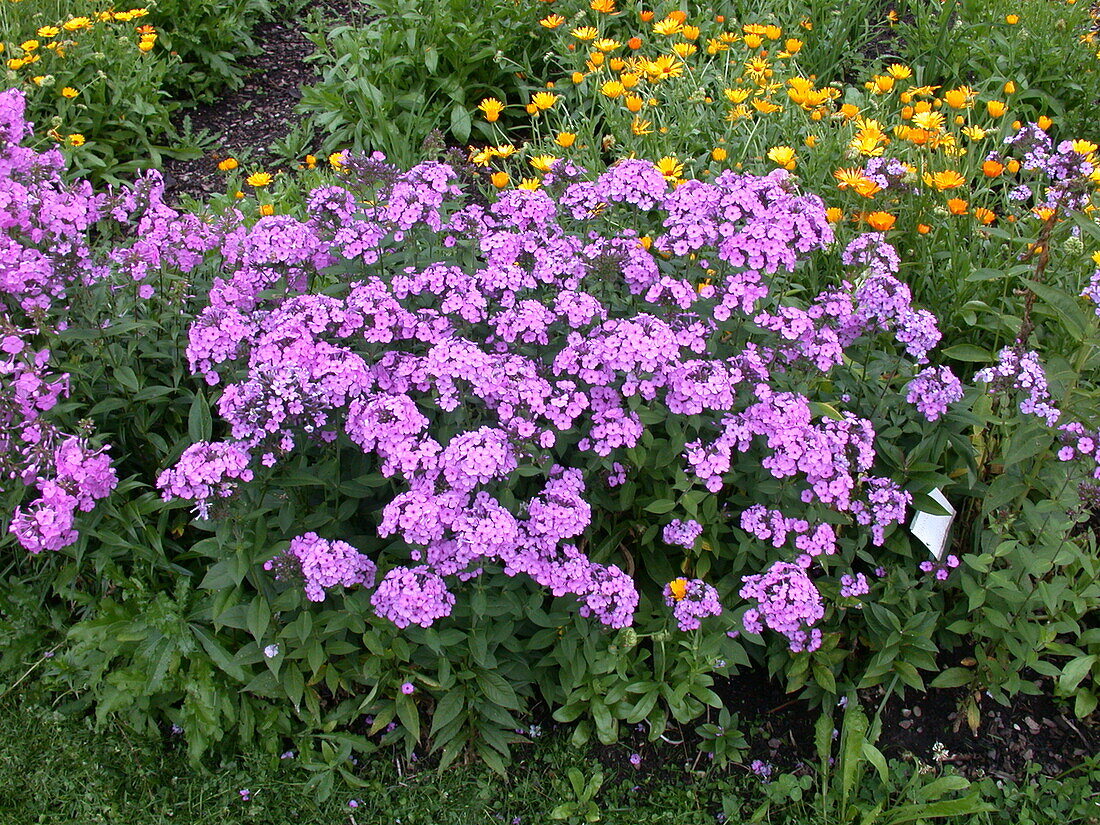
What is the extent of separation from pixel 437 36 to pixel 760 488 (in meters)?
3.38

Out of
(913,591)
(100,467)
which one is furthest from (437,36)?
(913,591)

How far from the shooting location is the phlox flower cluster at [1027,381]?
7.98 feet

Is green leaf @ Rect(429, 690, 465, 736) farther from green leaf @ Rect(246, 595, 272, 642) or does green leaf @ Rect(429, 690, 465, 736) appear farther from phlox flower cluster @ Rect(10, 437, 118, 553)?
phlox flower cluster @ Rect(10, 437, 118, 553)

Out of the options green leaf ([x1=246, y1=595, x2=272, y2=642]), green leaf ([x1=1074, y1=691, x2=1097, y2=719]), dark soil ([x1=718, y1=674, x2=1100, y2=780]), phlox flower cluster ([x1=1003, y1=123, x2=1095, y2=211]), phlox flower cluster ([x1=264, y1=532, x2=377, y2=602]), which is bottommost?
dark soil ([x1=718, y1=674, x2=1100, y2=780])

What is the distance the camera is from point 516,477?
2262 millimetres

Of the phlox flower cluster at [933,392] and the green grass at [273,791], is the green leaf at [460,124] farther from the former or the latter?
the green grass at [273,791]

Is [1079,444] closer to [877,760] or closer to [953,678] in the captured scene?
[953,678]

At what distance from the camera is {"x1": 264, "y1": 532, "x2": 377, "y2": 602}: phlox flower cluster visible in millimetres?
2174

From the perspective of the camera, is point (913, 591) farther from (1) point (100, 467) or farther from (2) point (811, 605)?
(1) point (100, 467)

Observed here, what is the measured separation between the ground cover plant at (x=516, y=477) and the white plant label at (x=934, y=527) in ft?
0.15

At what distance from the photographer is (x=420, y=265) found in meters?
2.77

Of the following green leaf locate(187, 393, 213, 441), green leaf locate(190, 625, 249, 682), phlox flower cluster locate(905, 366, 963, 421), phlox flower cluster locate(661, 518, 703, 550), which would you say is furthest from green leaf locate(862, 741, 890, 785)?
green leaf locate(187, 393, 213, 441)

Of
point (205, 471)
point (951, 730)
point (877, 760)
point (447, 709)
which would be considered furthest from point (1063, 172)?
point (205, 471)

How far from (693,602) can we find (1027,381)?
40.1 inches
